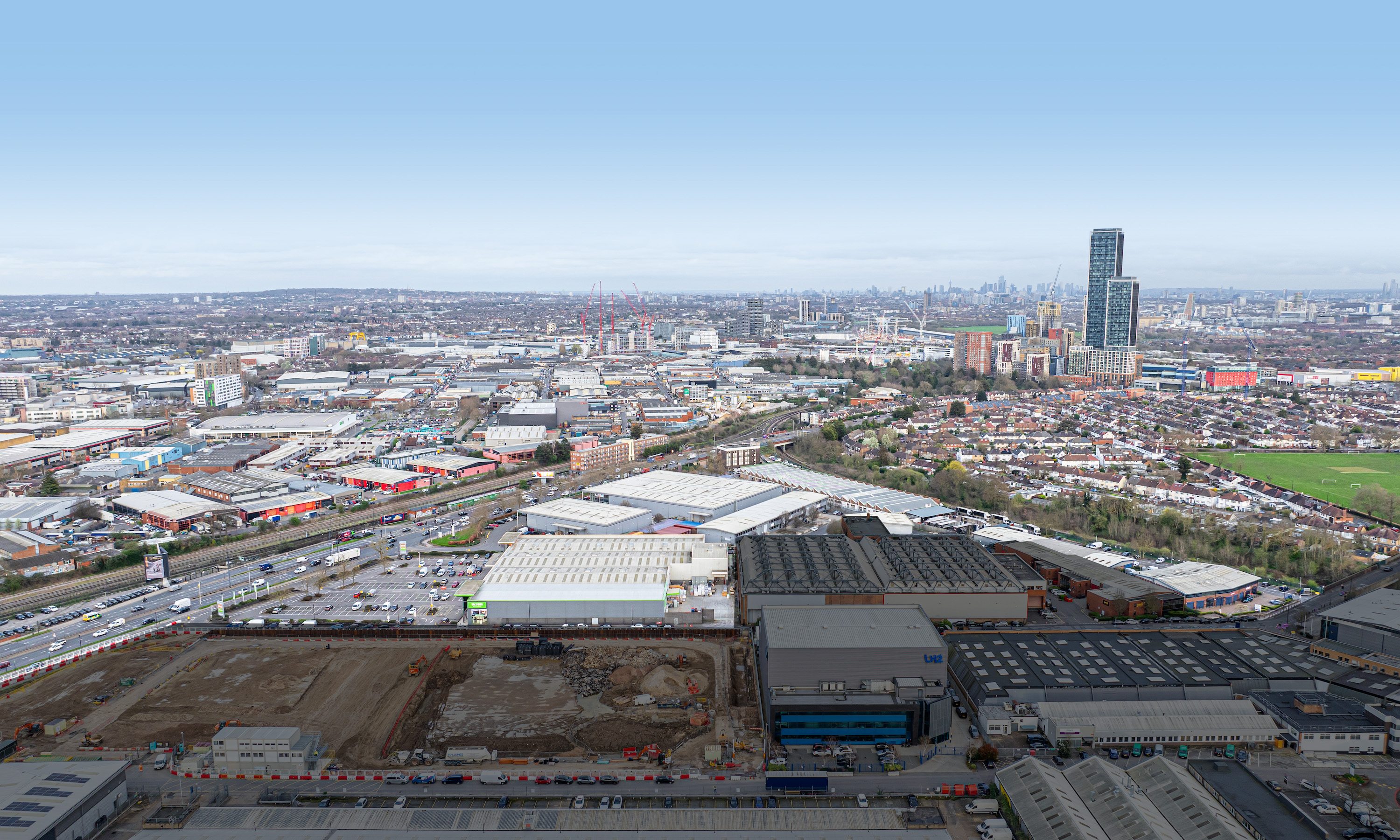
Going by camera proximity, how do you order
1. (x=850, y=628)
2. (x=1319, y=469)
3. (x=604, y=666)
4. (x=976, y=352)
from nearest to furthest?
(x=850, y=628) < (x=604, y=666) < (x=1319, y=469) < (x=976, y=352)

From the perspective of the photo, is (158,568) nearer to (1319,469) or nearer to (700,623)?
(700,623)

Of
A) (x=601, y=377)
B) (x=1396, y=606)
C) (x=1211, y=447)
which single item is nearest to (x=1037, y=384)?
(x=1211, y=447)

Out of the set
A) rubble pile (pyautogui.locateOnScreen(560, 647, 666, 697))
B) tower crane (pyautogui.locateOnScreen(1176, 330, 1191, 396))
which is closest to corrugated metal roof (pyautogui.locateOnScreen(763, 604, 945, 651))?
rubble pile (pyautogui.locateOnScreen(560, 647, 666, 697))

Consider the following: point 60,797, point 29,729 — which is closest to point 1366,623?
point 60,797

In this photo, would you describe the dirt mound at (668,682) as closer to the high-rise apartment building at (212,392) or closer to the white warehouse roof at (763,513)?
the white warehouse roof at (763,513)

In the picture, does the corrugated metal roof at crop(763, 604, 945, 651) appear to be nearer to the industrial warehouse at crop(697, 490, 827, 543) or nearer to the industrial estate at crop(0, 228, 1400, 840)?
the industrial estate at crop(0, 228, 1400, 840)

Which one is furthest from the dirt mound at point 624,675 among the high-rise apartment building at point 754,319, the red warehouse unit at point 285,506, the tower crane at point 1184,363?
the high-rise apartment building at point 754,319

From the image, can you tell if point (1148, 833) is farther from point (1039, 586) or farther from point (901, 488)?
point (901, 488)

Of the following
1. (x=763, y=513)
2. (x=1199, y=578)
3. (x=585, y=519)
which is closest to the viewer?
(x=1199, y=578)
